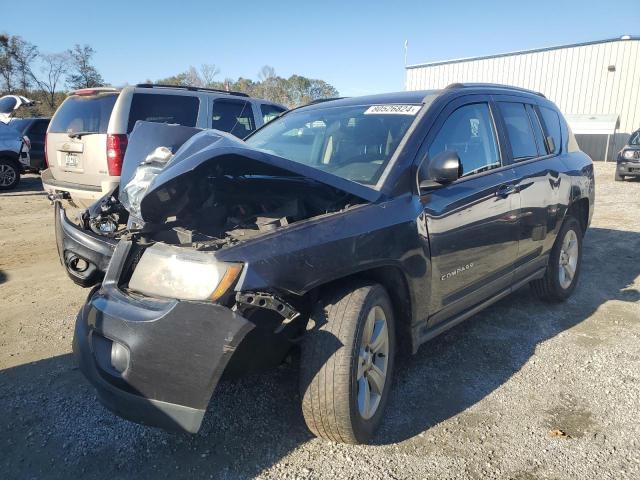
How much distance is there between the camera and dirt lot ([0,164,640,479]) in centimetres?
240

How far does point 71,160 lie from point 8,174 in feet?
25.6

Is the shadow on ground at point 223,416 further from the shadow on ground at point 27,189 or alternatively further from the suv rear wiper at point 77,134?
the shadow on ground at point 27,189

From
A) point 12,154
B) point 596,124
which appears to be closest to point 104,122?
point 12,154

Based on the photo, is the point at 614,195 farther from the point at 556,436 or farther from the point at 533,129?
the point at 556,436

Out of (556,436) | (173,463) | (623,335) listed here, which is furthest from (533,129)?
(173,463)

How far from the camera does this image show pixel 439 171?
9.09 feet

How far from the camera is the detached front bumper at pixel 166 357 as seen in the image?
200 cm

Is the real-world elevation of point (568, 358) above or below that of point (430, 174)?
below

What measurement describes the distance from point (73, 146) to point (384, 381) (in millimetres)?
5684

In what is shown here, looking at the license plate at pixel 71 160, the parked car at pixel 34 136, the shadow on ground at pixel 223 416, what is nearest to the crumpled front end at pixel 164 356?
the shadow on ground at pixel 223 416

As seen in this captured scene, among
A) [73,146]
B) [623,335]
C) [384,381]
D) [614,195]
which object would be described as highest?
[73,146]

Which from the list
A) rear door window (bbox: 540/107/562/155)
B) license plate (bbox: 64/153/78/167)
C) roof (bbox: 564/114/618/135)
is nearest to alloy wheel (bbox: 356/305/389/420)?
rear door window (bbox: 540/107/562/155)

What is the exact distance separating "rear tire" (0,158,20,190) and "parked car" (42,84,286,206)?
7000 mm

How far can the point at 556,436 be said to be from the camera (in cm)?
266
